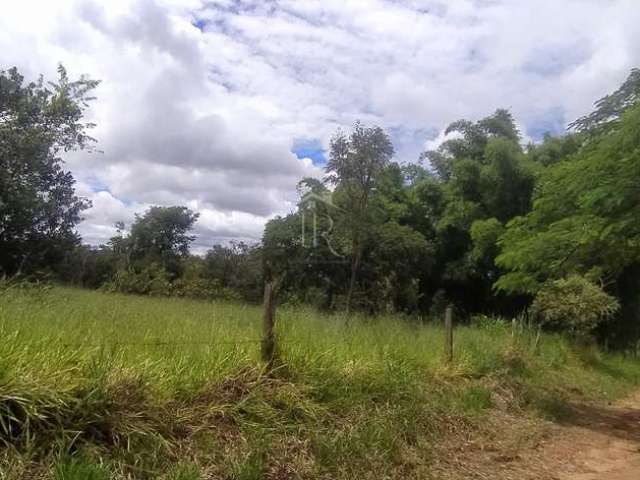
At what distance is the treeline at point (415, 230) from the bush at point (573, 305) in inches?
1.5

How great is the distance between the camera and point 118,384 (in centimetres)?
441

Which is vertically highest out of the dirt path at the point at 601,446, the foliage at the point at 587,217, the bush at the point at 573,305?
the foliage at the point at 587,217

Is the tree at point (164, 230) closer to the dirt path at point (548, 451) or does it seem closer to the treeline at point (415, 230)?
the treeline at point (415, 230)

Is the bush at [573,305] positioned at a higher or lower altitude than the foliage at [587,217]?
lower

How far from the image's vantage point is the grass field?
3.95 meters

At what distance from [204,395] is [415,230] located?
21222 mm

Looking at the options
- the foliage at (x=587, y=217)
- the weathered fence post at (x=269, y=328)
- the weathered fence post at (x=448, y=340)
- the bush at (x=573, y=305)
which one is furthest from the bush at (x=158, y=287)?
the bush at (x=573, y=305)

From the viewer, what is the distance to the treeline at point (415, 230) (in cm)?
851

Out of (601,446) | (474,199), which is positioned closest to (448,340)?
(601,446)

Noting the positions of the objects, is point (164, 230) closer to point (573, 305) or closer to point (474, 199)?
point (474, 199)

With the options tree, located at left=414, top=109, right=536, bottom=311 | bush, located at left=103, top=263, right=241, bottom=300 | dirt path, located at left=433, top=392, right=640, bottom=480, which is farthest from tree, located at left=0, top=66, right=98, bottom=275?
tree, located at left=414, top=109, right=536, bottom=311

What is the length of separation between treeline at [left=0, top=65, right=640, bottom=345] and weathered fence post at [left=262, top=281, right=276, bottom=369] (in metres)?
0.15

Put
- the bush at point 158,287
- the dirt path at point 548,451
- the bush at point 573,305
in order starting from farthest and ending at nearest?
the bush at point 573,305 < the bush at point 158,287 < the dirt path at point 548,451

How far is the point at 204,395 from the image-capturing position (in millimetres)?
5184
